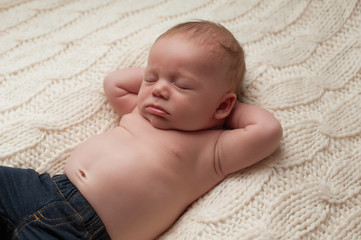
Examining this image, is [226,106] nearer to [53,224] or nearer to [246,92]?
[246,92]

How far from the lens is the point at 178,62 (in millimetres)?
1096

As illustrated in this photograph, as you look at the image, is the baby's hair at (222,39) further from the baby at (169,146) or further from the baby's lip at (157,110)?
the baby's lip at (157,110)

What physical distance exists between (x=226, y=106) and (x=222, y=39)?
20 centimetres

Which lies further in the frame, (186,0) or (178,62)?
(186,0)

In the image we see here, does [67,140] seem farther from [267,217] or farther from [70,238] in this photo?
[267,217]

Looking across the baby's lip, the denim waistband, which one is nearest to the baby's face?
the baby's lip

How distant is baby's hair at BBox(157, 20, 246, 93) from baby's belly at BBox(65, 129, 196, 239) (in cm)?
34

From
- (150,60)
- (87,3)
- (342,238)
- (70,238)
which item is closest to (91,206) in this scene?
(70,238)

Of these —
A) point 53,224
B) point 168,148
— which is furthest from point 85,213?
point 168,148

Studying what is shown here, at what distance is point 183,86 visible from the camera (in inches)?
43.2

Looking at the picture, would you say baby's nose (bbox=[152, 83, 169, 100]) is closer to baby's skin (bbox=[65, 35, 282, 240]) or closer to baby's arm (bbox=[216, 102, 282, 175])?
baby's skin (bbox=[65, 35, 282, 240])

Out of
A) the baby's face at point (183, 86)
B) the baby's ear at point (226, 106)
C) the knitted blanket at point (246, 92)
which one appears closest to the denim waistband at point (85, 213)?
the knitted blanket at point (246, 92)

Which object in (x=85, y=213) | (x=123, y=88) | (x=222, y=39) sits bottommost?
(x=85, y=213)

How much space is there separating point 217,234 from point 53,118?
61 cm
